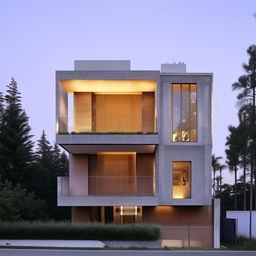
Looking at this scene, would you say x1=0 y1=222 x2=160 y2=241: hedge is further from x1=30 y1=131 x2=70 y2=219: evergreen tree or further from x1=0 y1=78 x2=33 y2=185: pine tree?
x1=30 y1=131 x2=70 y2=219: evergreen tree

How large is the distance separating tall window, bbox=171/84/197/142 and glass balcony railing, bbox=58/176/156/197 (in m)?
2.86

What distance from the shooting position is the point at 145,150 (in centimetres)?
2545

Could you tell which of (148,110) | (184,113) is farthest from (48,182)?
(184,113)

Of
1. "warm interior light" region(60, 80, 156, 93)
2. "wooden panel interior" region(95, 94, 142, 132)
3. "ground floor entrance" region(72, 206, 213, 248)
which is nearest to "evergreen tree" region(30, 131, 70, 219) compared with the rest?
"ground floor entrance" region(72, 206, 213, 248)

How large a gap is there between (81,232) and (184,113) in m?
8.36

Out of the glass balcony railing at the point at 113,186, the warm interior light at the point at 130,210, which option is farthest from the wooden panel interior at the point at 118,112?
the warm interior light at the point at 130,210

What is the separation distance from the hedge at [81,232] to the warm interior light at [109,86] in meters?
7.43

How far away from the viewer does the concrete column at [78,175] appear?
81.9 feet

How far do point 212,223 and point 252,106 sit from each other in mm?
13279

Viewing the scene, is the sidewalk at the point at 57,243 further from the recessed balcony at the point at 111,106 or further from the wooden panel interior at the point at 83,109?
the wooden panel interior at the point at 83,109

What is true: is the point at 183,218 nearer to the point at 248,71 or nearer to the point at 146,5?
the point at 146,5

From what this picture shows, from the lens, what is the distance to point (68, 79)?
23.5m

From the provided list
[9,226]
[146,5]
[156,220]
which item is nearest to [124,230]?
[156,220]

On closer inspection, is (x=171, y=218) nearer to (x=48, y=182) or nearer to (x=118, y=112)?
(x=118, y=112)
